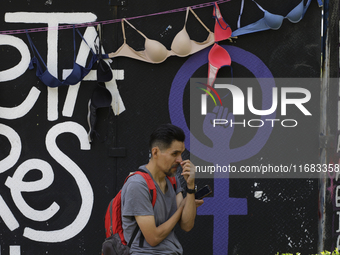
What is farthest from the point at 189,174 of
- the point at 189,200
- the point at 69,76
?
the point at 69,76

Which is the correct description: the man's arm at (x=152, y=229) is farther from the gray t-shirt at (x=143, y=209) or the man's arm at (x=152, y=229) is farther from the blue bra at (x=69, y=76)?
the blue bra at (x=69, y=76)

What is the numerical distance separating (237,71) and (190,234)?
1.91 m

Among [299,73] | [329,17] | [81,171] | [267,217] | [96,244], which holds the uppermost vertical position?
[329,17]

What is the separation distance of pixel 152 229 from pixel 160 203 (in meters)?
0.20

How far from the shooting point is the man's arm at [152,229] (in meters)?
2.42

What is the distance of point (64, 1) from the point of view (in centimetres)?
422

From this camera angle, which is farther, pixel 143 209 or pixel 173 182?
pixel 173 182

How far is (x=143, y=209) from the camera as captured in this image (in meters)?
2.42

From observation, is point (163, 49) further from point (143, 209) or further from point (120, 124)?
point (143, 209)

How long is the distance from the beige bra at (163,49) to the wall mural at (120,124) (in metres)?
0.02

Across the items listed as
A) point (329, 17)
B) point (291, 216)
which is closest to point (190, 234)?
point (291, 216)

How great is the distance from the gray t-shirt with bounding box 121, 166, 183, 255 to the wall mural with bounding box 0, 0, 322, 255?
1675 millimetres

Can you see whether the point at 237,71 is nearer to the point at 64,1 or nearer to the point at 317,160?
the point at 317,160

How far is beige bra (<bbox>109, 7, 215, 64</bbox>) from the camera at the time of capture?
4121 millimetres
